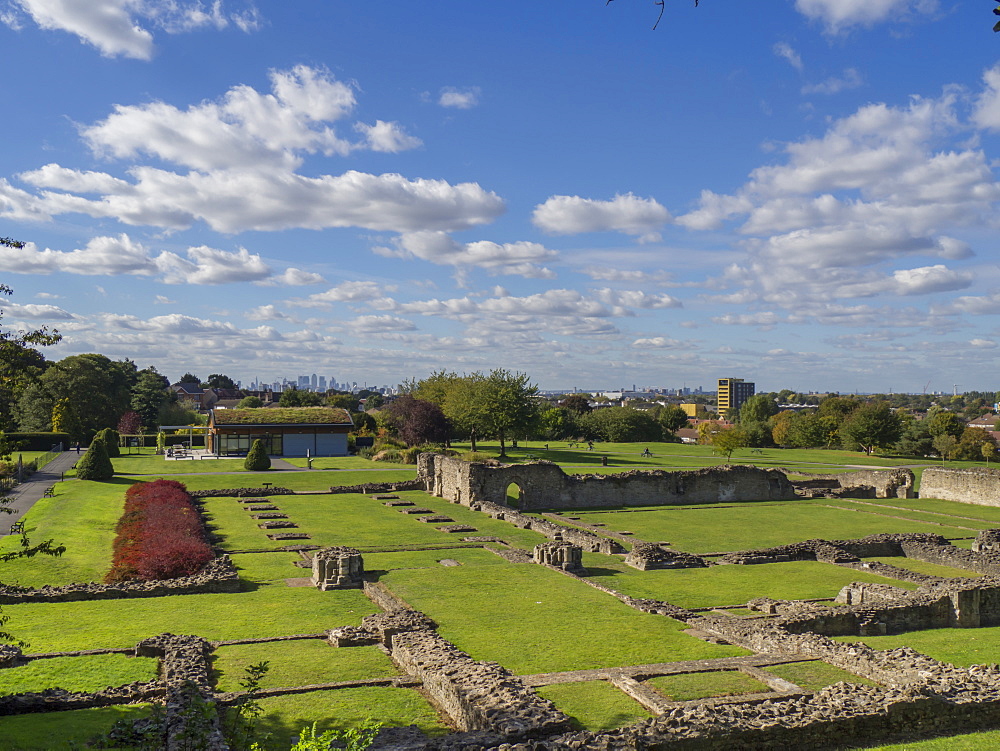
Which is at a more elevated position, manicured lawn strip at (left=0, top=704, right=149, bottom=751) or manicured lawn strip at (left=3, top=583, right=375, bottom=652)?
manicured lawn strip at (left=0, top=704, right=149, bottom=751)

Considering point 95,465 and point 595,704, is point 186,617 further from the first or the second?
point 95,465

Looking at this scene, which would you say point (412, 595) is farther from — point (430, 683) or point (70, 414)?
point (70, 414)

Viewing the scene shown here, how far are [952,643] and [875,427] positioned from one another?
64.1m

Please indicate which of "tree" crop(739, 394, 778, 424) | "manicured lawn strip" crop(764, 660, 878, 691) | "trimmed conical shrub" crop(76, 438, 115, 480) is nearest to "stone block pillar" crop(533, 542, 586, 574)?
"manicured lawn strip" crop(764, 660, 878, 691)

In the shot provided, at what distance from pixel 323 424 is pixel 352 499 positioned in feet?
89.9

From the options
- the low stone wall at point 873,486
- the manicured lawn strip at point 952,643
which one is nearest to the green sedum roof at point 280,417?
the low stone wall at point 873,486

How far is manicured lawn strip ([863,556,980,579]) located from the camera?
23547 mm

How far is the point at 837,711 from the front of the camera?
420 inches

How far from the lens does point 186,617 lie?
1722cm

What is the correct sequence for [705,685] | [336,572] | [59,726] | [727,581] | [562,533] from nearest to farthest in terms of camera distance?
[59,726] → [705,685] → [336,572] → [727,581] → [562,533]

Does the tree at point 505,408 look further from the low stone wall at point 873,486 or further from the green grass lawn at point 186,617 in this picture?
the green grass lawn at point 186,617

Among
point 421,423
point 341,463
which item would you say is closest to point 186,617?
point 341,463

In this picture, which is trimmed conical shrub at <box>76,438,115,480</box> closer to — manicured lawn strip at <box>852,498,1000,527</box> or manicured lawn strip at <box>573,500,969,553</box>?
manicured lawn strip at <box>573,500,969,553</box>

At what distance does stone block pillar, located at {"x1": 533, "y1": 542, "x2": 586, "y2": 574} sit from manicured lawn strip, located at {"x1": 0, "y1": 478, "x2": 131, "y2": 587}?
42.1ft
